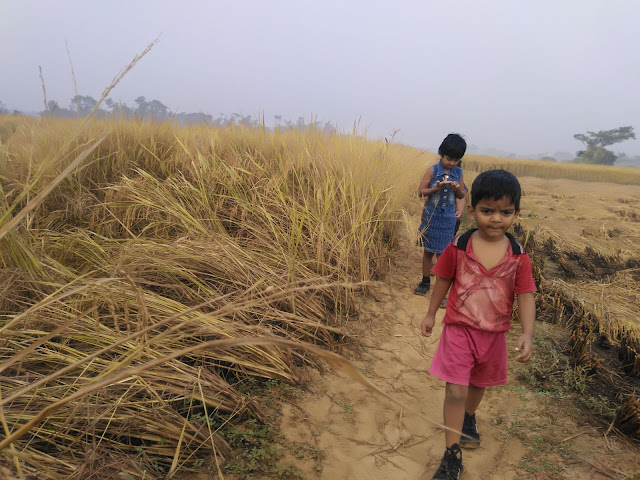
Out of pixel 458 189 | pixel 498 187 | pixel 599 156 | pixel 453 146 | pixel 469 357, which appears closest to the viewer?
pixel 498 187

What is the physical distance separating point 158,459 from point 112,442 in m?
0.17

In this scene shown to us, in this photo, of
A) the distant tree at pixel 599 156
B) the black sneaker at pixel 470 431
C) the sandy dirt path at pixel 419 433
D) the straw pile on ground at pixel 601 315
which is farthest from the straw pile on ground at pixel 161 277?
the distant tree at pixel 599 156

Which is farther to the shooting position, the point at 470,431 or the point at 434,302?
the point at 470,431

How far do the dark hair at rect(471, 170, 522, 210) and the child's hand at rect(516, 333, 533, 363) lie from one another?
474mm

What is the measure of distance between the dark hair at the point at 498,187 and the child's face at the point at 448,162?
1.64 m

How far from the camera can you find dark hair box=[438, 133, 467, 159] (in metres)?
2.90

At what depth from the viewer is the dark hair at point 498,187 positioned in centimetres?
135

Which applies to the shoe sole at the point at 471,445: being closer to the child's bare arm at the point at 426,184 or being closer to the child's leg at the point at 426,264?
the child's leg at the point at 426,264

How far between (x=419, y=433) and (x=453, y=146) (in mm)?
2031

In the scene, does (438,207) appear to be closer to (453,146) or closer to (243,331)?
(453,146)

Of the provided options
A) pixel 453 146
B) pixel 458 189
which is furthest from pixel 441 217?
pixel 453 146

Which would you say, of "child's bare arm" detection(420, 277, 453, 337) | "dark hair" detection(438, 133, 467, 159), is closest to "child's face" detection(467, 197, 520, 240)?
"child's bare arm" detection(420, 277, 453, 337)

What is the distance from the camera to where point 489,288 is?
1.45 m

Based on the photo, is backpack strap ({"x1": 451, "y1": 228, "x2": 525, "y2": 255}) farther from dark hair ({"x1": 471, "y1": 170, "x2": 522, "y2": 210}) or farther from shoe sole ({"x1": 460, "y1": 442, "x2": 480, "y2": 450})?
shoe sole ({"x1": 460, "y1": 442, "x2": 480, "y2": 450})
